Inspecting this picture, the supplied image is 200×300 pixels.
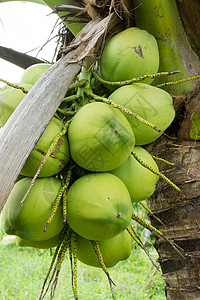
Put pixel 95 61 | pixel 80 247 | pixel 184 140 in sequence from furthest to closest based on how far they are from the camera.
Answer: pixel 184 140 → pixel 95 61 → pixel 80 247

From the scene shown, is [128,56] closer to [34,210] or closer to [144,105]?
[144,105]

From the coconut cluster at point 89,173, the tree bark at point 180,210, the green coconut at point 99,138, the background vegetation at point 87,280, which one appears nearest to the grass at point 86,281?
the background vegetation at point 87,280

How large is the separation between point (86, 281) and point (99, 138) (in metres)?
4.46

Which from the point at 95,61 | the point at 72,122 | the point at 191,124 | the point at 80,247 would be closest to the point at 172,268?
the point at 80,247

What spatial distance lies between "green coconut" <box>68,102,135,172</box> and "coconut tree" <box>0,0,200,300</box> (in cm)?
27

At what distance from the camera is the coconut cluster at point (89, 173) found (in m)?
0.82

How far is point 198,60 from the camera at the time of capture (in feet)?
3.98

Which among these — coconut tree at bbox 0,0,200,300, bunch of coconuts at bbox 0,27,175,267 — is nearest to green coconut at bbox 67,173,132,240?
bunch of coconuts at bbox 0,27,175,267

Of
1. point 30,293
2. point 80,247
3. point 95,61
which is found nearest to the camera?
point 80,247

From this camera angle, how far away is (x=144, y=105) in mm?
936

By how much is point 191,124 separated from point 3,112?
0.60 meters

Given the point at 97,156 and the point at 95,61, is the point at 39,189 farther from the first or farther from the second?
the point at 95,61

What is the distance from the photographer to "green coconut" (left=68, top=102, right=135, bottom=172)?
0.82 m

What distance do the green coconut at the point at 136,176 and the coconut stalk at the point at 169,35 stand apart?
0.35m
